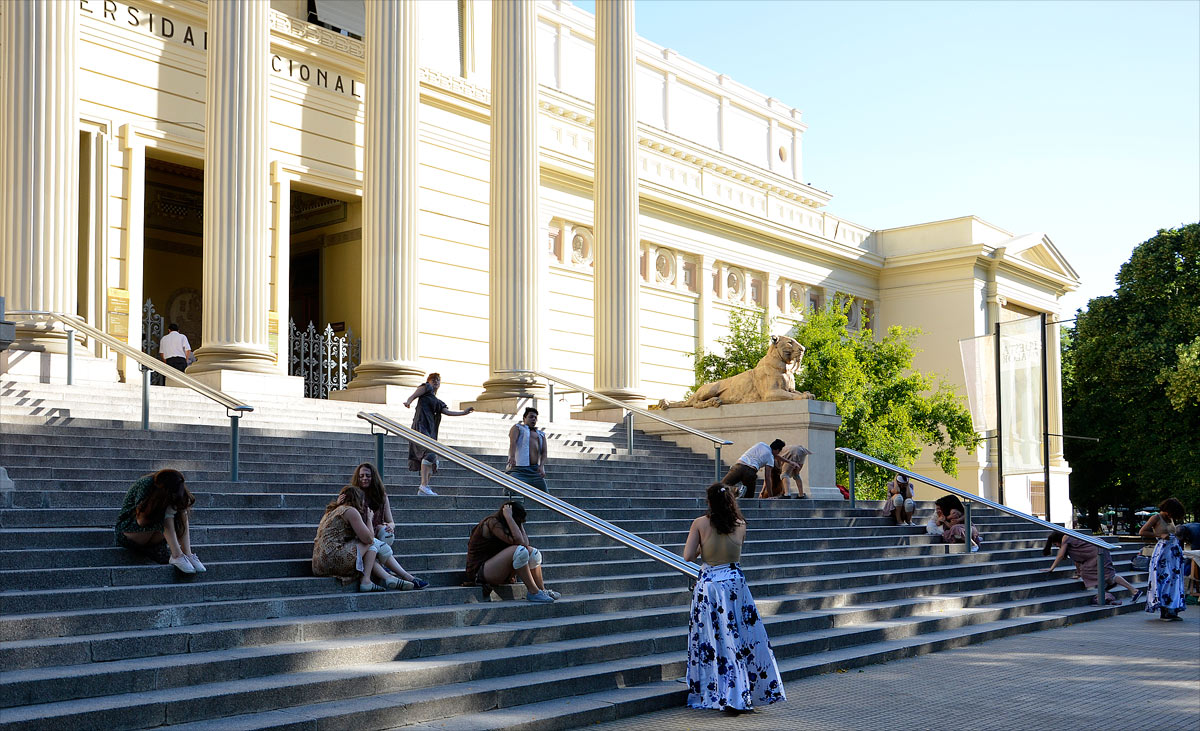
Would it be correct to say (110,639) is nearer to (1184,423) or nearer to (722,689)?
(722,689)

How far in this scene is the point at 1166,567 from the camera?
1465 centimetres

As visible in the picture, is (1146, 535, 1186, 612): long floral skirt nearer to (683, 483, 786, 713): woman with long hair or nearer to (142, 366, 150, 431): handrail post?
(683, 483, 786, 713): woman with long hair

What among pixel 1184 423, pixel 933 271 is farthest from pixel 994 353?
pixel 933 271

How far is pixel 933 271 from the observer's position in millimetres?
43438

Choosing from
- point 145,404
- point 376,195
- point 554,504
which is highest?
point 376,195

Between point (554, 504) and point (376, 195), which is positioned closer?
point (554, 504)

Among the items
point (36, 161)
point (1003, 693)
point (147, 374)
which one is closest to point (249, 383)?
point (36, 161)

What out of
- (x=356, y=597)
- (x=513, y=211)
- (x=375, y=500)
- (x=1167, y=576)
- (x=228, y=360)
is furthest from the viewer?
(x=513, y=211)

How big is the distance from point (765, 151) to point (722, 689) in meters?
37.4

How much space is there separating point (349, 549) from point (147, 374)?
537 centimetres

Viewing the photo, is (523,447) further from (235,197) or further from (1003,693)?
(235,197)

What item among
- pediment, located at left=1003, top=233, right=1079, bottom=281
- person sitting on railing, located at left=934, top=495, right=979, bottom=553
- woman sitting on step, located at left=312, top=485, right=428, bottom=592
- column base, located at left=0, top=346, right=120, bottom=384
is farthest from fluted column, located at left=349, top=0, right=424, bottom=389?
pediment, located at left=1003, top=233, right=1079, bottom=281

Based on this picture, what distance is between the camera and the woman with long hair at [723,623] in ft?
26.8

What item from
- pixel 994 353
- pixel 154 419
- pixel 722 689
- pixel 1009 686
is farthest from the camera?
pixel 994 353
